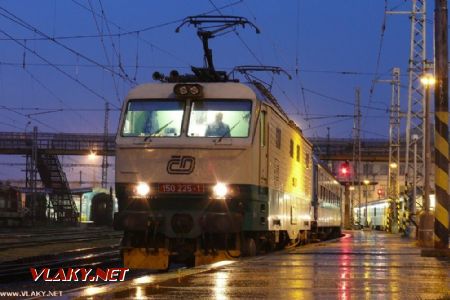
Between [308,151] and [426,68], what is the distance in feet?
32.4

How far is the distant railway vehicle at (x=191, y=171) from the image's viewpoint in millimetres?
14453

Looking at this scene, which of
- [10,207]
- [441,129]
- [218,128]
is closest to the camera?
[218,128]

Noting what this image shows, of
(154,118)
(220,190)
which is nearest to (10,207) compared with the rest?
(154,118)

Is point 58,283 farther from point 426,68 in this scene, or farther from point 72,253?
point 426,68

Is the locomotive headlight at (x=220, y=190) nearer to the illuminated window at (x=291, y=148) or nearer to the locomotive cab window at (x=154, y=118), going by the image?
the locomotive cab window at (x=154, y=118)

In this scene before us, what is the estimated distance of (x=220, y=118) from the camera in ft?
48.9

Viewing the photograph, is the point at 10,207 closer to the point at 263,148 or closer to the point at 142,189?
the point at 142,189

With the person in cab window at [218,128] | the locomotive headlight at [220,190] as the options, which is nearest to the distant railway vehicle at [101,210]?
the person in cab window at [218,128]

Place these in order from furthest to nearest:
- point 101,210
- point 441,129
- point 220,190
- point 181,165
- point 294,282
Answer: point 101,210, point 441,129, point 181,165, point 220,190, point 294,282

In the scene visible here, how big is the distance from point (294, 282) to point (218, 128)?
18.1 ft

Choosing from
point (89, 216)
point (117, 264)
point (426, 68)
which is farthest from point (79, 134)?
point (117, 264)
